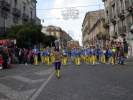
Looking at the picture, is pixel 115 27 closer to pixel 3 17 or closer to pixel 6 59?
pixel 3 17

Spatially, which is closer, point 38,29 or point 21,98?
point 21,98

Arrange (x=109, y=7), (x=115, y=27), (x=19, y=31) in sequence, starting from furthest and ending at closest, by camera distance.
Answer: (x=109, y=7)
(x=115, y=27)
(x=19, y=31)

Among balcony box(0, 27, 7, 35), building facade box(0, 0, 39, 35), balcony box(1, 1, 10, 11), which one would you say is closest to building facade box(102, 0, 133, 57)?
building facade box(0, 0, 39, 35)

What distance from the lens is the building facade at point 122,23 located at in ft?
84.3

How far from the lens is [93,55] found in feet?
49.3

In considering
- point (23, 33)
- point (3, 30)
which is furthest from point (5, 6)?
point (23, 33)

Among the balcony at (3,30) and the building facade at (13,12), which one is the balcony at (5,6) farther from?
the balcony at (3,30)

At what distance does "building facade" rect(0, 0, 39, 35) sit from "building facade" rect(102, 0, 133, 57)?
18384 mm

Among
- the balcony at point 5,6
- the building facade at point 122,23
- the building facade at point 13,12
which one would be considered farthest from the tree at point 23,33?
the building facade at point 122,23

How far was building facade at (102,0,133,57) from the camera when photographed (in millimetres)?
25703

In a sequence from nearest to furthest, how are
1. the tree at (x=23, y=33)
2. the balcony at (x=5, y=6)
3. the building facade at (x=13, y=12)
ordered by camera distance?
the tree at (x=23, y=33) < the balcony at (x=5, y=6) < the building facade at (x=13, y=12)

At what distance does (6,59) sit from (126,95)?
11.3m

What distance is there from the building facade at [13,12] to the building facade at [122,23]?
18.4m

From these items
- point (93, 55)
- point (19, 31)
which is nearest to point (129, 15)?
point (93, 55)
